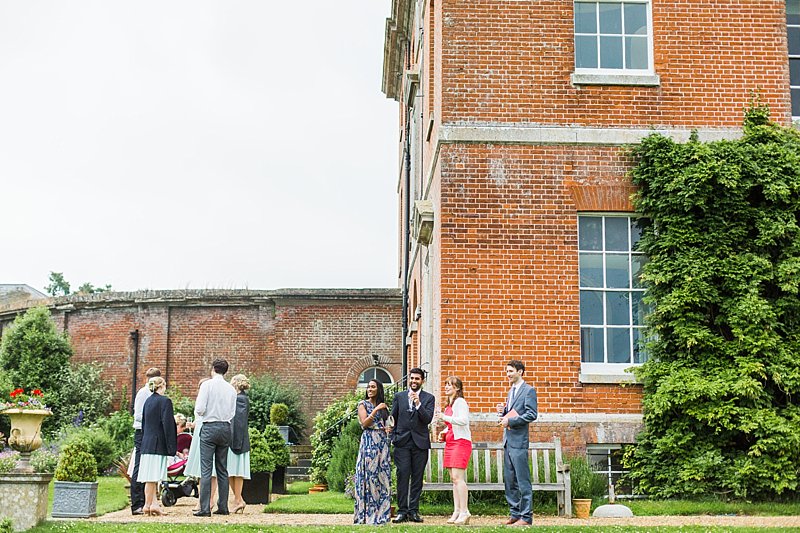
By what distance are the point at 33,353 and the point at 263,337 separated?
6.01 metres

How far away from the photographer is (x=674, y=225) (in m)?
13.2

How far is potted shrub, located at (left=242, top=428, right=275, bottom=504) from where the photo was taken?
1417 cm

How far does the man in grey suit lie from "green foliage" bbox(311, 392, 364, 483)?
6974 millimetres

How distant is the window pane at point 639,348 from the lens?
526 inches

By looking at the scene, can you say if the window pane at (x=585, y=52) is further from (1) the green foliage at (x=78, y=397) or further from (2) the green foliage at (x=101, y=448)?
(1) the green foliage at (x=78, y=397)

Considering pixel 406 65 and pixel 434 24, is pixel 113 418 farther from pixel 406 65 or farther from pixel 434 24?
pixel 434 24

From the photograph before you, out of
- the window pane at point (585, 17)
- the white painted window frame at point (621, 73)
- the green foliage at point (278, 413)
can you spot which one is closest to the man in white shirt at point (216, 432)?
the white painted window frame at point (621, 73)

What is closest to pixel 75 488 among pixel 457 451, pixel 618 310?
pixel 457 451

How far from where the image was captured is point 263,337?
26.0 metres

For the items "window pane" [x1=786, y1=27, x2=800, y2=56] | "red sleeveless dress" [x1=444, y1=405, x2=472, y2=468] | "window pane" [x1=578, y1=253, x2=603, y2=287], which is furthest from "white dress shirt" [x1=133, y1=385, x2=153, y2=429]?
"window pane" [x1=786, y1=27, x2=800, y2=56]

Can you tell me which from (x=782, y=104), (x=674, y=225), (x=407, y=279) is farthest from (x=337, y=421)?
(x=782, y=104)

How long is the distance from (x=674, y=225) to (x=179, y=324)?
16197 mm

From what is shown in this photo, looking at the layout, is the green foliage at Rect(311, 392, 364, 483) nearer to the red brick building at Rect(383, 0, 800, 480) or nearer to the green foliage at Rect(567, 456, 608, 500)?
the red brick building at Rect(383, 0, 800, 480)

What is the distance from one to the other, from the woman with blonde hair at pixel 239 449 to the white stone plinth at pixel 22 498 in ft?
8.39
